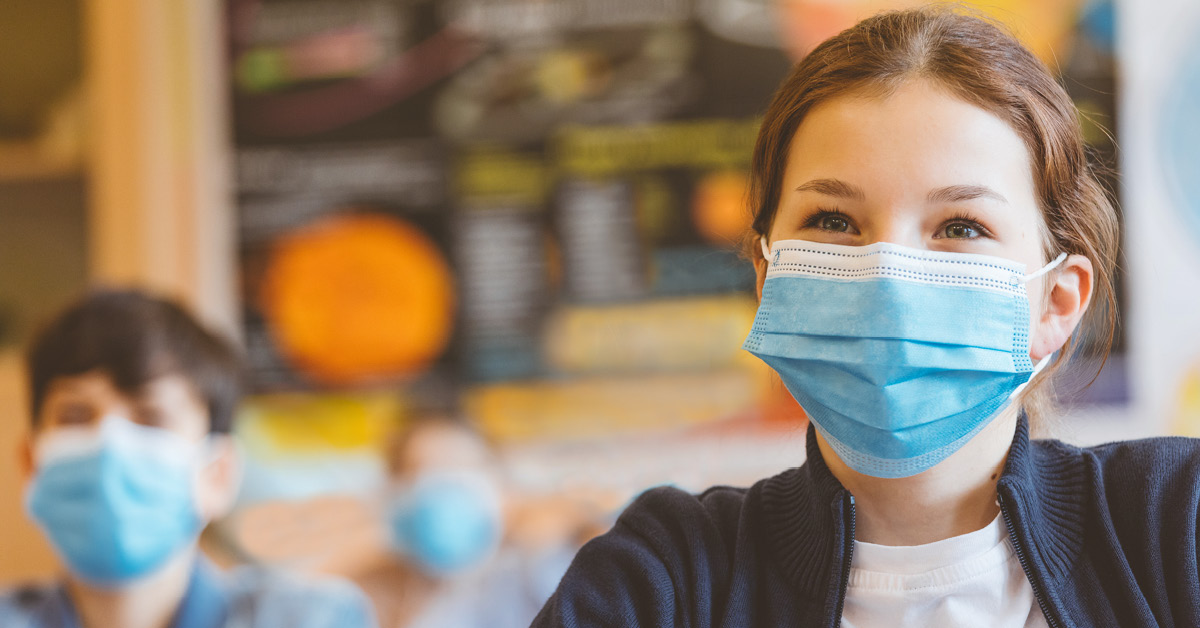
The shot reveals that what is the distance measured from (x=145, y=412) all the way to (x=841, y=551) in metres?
1.31

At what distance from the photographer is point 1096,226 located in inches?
40.3

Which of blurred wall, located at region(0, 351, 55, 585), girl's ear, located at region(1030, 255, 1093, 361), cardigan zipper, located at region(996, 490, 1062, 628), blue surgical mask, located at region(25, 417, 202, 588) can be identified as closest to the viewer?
cardigan zipper, located at region(996, 490, 1062, 628)

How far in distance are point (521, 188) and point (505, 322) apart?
1.06ft

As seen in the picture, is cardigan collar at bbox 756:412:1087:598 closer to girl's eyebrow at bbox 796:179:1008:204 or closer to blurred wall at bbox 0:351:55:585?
girl's eyebrow at bbox 796:179:1008:204

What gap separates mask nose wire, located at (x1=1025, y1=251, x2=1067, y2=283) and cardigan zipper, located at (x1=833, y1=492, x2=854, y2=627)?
265 millimetres

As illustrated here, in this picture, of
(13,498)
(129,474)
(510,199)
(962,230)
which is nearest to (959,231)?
(962,230)

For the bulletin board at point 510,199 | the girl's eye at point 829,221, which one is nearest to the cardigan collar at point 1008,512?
the girl's eye at point 829,221

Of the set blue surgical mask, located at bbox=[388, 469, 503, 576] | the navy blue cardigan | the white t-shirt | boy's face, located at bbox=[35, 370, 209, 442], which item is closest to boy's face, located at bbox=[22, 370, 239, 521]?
boy's face, located at bbox=[35, 370, 209, 442]

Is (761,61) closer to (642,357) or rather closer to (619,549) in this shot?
(642,357)

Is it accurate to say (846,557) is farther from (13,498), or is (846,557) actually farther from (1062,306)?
(13,498)

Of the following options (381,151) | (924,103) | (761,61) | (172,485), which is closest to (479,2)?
(381,151)

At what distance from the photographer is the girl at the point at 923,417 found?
87cm

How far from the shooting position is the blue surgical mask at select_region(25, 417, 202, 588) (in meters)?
1.67

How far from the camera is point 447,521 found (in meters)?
2.27
